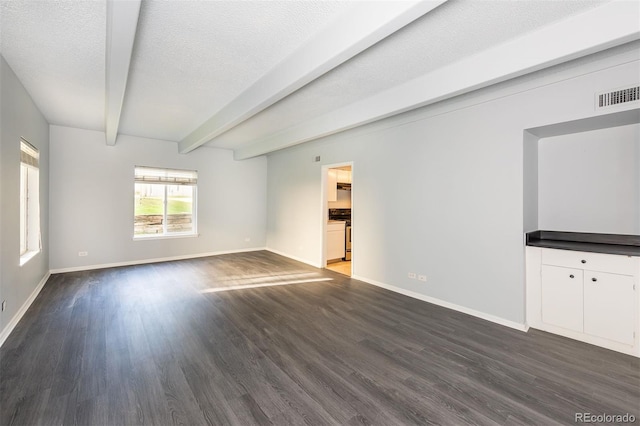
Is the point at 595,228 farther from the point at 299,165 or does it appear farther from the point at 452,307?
the point at 299,165

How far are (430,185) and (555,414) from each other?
8.63ft

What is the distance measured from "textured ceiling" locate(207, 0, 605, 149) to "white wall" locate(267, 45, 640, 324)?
0.82 metres

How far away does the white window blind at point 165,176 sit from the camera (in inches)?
234

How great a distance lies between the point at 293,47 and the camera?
8.04 feet

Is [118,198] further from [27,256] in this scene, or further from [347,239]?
[347,239]

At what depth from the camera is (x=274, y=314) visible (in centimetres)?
338

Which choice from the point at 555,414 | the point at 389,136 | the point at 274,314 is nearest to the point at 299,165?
the point at 389,136

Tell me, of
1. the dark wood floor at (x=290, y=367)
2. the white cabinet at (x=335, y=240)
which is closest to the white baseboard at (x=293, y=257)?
the white cabinet at (x=335, y=240)

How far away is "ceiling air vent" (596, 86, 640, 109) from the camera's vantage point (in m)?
2.32

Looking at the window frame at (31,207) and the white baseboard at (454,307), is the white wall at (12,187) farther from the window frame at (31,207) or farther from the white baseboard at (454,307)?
the white baseboard at (454,307)

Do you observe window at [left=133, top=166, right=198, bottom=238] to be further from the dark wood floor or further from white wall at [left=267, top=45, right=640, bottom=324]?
white wall at [left=267, top=45, right=640, bottom=324]

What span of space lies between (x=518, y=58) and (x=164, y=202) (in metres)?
6.64

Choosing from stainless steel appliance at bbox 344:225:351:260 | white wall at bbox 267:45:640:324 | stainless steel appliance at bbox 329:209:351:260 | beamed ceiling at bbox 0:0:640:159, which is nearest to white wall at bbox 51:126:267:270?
beamed ceiling at bbox 0:0:640:159

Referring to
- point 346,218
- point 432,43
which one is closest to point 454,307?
point 432,43
